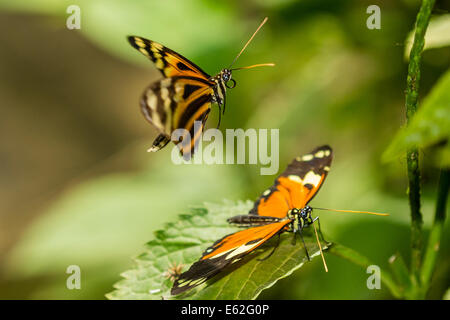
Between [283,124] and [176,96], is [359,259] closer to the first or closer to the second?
[176,96]

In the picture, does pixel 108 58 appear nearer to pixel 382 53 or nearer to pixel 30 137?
pixel 30 137

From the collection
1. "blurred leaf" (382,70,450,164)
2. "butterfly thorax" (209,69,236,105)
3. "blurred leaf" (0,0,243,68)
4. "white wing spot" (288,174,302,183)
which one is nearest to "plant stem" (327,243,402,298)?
"white wing spot" (288,174,302,183)

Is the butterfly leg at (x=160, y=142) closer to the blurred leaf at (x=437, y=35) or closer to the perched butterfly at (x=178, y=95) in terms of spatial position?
the perched butterfly at (x=178, y=95)

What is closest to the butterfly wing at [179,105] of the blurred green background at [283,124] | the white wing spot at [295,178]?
the white wing spot at [295,178]

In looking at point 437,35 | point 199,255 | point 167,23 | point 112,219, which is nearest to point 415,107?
point 199,255

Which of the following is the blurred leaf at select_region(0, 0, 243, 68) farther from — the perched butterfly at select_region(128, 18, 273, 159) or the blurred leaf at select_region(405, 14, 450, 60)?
the perched butterfly at select_region(128, 18, 273, 159)

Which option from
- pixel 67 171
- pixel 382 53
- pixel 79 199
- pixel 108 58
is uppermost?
pixel 108 58

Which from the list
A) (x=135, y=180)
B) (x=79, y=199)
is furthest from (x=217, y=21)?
(x=79, y=199)
